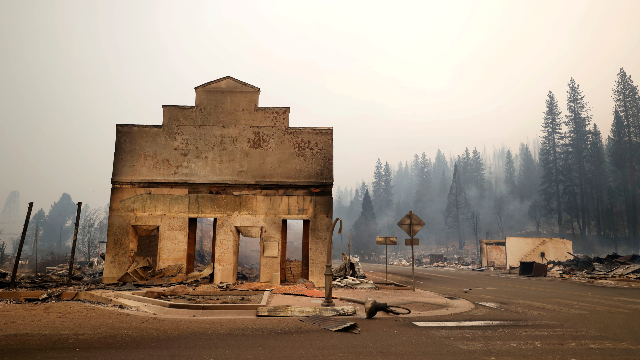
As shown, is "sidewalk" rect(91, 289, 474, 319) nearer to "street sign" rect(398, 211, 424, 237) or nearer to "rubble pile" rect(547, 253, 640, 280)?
"street sign" rect(398, 211, 424, 237)

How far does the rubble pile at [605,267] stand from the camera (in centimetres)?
2356

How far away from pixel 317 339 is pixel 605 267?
2857 centimetres

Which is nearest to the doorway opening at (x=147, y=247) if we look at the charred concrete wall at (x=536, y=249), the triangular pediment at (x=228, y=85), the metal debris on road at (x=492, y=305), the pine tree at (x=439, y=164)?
the triangular pediment at (x=228, y=85)

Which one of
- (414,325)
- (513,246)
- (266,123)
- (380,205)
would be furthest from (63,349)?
(380,205)

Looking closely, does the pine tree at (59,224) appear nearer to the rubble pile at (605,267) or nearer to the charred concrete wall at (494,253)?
the charred concrete wall at (494,253)

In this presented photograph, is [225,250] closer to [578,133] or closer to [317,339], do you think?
[317,339]

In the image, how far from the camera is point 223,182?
18281 millimetres

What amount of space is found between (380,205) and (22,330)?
12459 centimetres

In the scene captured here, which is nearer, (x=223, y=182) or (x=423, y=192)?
(x=223, y=182)

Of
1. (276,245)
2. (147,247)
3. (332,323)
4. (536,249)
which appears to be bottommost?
(332,323)

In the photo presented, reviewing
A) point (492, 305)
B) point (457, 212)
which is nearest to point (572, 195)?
point (457, 212)

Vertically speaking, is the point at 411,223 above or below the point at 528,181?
below

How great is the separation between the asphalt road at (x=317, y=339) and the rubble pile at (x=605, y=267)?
718 inches

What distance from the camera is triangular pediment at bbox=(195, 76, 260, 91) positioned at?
1902cm
